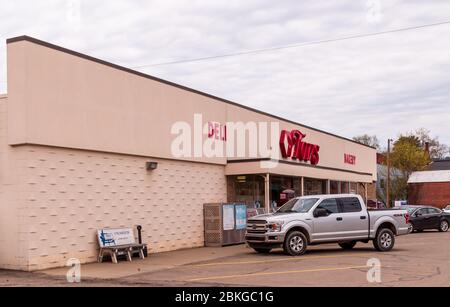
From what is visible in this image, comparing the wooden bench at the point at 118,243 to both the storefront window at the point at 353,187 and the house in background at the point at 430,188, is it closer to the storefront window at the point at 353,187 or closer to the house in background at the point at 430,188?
the storefront window at the point at 353,187

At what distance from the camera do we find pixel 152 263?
1858 cm

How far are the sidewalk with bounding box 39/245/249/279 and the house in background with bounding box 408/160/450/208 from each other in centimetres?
5505

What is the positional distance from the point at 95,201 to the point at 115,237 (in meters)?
1.39

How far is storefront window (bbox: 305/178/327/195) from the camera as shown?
35.8m

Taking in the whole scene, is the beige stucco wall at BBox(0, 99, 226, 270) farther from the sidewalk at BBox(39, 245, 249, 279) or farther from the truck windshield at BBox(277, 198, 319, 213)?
the truck windshield at BBox(277, 198, 319, 213)

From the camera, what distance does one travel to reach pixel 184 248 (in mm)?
24141

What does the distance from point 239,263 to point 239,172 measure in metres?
9.72

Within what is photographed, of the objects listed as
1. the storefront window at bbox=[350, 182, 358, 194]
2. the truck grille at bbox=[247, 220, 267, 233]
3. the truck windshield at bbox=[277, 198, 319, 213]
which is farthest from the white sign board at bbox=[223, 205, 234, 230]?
the storefront window at bbox=[350, 182, 358, 194]

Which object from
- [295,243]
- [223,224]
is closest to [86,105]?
[295,243]

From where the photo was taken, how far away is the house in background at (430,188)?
72.7 metres

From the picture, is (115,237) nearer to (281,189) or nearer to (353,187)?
(281,189)

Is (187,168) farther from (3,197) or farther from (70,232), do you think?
(3,197)

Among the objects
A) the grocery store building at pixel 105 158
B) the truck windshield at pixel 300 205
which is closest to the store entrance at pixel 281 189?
the grocery store building at pixel 105 158

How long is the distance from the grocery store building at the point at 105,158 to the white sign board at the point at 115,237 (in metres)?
0.31
